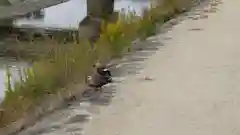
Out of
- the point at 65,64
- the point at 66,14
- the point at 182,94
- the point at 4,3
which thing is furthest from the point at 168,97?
the point at 66,14

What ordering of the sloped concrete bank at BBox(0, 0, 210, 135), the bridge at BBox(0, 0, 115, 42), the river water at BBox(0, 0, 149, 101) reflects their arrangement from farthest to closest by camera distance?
the river water at BBox(0, 0, 149, 101) → the bridge at BBox(0, 0, 115, 42) → the sloped concrete bank at BBox(0, 0, 210, 135)

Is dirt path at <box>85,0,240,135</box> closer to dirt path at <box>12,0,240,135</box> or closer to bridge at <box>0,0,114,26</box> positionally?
dirt path at <box>12,0,240,135</box>

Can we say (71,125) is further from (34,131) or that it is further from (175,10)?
(175,10)

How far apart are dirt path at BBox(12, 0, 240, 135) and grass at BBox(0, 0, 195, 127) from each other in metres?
0.10

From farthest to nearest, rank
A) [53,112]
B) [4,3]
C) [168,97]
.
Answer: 1. [4,3]
2. [168,97]
3. [53,112]

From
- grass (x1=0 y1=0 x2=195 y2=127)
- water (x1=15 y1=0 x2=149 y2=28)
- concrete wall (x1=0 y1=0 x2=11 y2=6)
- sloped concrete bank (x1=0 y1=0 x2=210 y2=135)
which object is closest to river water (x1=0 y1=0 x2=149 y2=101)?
water (x1=15 y1=0 x2=149 y2=28)

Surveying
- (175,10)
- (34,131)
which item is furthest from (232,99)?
(175,10)

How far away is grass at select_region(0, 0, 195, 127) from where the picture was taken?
2.54m

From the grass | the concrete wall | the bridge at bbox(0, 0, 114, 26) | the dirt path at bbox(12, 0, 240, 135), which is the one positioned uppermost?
the concrete wall

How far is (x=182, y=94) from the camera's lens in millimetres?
2945

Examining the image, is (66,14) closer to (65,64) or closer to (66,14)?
(66,14)

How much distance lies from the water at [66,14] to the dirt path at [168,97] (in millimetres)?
1076

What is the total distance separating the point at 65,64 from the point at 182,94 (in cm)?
60

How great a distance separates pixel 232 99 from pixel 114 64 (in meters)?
0.86
